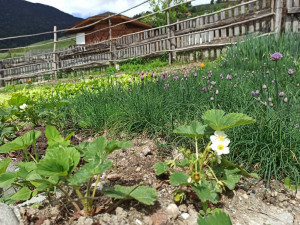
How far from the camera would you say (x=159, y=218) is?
3.92ft

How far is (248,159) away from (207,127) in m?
0.42

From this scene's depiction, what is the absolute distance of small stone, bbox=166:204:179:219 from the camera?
4.05 ft

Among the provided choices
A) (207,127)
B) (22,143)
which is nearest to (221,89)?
(207,127)

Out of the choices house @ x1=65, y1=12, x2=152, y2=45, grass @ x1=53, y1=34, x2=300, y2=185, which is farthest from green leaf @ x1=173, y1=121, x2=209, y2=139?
house @ x1=65, y1=12, x2=152, y2=45

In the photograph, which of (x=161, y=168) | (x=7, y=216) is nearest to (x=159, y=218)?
(x=161, y=168)

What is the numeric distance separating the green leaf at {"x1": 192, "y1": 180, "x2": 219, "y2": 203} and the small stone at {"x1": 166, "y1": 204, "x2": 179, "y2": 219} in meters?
0.14

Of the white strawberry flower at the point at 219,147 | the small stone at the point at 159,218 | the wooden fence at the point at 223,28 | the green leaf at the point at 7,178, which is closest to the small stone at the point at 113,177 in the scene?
the small stone at the point at 159,218

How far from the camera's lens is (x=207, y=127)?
139 centimetres

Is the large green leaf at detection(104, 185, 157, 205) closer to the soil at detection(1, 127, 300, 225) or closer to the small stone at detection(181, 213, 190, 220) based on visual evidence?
the soil at detection(1, 127, 300, 225)

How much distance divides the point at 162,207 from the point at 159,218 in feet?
0.31

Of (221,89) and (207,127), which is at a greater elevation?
(221,89)

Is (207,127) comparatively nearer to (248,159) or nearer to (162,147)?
(248,159)

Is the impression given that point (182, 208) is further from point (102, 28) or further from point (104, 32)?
point (104, 32)

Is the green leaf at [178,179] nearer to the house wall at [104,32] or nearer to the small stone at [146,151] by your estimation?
the small stone at [146,151]
